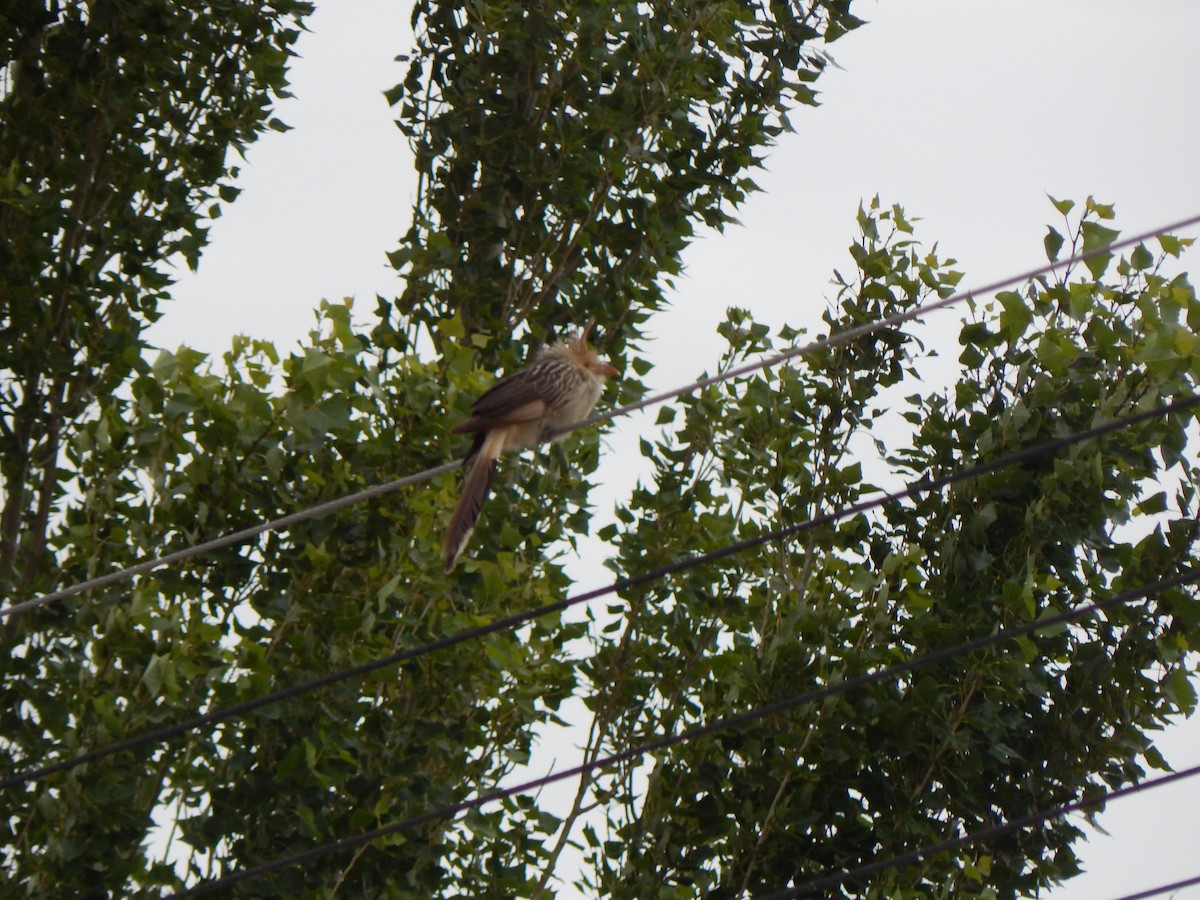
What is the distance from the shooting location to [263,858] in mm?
7676

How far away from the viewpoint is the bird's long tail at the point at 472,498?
7.33 m

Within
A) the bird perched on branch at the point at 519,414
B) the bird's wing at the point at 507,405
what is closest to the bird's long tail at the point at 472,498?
the bird perched on branch at the point at 519,414

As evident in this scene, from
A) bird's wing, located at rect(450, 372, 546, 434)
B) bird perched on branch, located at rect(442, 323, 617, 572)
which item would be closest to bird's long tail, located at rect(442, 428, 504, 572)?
bird perched on branch, located at rect(442, 323, 617, 572)

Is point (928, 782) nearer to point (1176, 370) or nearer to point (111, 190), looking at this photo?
point (1176, 370)

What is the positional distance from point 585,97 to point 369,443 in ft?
8.82

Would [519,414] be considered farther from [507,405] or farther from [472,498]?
[472,498]

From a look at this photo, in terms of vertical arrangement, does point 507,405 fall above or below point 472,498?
above

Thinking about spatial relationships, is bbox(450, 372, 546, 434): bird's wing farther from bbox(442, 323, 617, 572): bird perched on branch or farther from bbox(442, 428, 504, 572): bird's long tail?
bbox(442, 428, 504, 572): bird's long tail

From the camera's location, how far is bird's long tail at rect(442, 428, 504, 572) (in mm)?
7332

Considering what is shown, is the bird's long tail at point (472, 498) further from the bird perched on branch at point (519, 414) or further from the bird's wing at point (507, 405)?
→ the bird's wing at point (507, 405)

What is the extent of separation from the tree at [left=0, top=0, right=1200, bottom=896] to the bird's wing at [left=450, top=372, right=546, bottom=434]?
32cm

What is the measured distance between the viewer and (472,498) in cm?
744

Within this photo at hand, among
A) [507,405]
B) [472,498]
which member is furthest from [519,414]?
[472,498]

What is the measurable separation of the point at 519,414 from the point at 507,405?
2.7 inches
